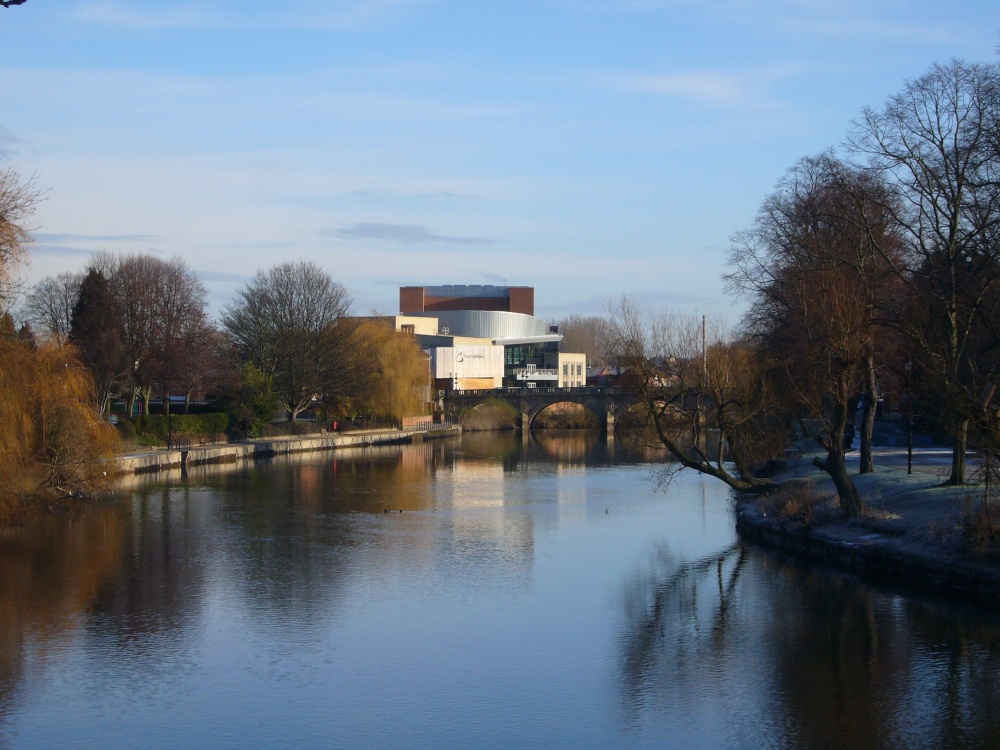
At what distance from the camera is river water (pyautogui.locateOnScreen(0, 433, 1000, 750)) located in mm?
12109

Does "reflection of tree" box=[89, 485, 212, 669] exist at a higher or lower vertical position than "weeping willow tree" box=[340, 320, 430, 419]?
lower

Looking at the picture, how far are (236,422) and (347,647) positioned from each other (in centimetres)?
3704

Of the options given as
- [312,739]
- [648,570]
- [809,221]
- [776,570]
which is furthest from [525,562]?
[809,221]

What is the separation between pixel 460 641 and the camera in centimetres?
1557

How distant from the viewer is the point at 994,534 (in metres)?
17.0

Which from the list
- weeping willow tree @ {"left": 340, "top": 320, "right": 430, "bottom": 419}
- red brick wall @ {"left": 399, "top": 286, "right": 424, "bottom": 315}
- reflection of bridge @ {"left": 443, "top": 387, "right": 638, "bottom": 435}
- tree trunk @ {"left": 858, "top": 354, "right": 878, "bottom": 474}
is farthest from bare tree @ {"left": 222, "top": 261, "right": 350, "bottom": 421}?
red brick wall @ {"left": 399, "top": 286, "right": 424, "bottom": 315}

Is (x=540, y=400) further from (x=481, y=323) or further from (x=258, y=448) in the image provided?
(x=258, y=448)

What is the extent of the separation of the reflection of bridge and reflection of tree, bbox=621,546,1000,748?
54.7 meters

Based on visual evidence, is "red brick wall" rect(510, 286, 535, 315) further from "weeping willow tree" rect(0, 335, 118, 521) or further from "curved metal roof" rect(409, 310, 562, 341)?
"weeping willow tree" rect(0, 335, 118, 521)

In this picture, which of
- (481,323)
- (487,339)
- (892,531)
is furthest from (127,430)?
(481,323)

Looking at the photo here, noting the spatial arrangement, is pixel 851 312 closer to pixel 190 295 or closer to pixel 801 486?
pixel 801 486

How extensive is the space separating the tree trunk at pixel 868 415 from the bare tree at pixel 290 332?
32601 mm

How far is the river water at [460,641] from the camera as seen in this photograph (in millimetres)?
12109

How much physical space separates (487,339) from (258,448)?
52.8 meters
